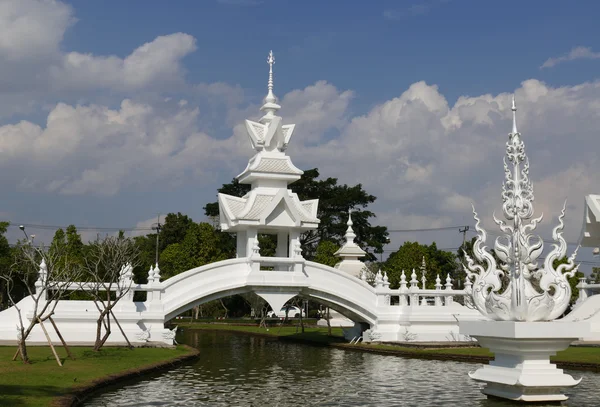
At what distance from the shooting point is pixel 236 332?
43.5 meters

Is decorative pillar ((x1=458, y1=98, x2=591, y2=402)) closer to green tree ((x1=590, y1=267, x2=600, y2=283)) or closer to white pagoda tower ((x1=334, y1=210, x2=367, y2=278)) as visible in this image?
white pagoda tower ((x1=334, y1=210, x2=367, y2=278))

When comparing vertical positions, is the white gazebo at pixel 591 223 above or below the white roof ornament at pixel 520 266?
above

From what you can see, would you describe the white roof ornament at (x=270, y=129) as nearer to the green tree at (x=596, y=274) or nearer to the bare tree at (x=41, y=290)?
the bare tree at (x=41, y=290)

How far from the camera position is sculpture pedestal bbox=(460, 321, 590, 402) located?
1502cm

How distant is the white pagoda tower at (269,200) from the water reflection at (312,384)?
17.9 feet

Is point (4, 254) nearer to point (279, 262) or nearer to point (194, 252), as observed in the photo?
point (194, 252)

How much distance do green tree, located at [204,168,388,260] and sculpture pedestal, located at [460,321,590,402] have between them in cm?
5065

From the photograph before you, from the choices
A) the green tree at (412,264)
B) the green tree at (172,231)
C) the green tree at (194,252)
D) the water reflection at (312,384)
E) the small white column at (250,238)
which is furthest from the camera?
the green tree at (172,231)

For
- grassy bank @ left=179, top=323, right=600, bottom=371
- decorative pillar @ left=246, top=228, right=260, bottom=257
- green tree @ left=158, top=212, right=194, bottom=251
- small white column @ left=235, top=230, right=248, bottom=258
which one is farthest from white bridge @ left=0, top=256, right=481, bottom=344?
green tree @ left=158, top=212, right=194, bottom=251

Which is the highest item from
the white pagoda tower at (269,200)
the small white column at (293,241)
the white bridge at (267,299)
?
the white pagoda tower at (269,200)

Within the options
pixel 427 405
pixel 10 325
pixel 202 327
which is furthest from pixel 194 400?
pixel 202 327

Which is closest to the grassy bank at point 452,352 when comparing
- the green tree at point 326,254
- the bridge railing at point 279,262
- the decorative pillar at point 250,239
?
the bridge railing at point 279,262

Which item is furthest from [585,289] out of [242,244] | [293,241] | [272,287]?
[242,244]

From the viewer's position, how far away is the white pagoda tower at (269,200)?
3059 centimetres
